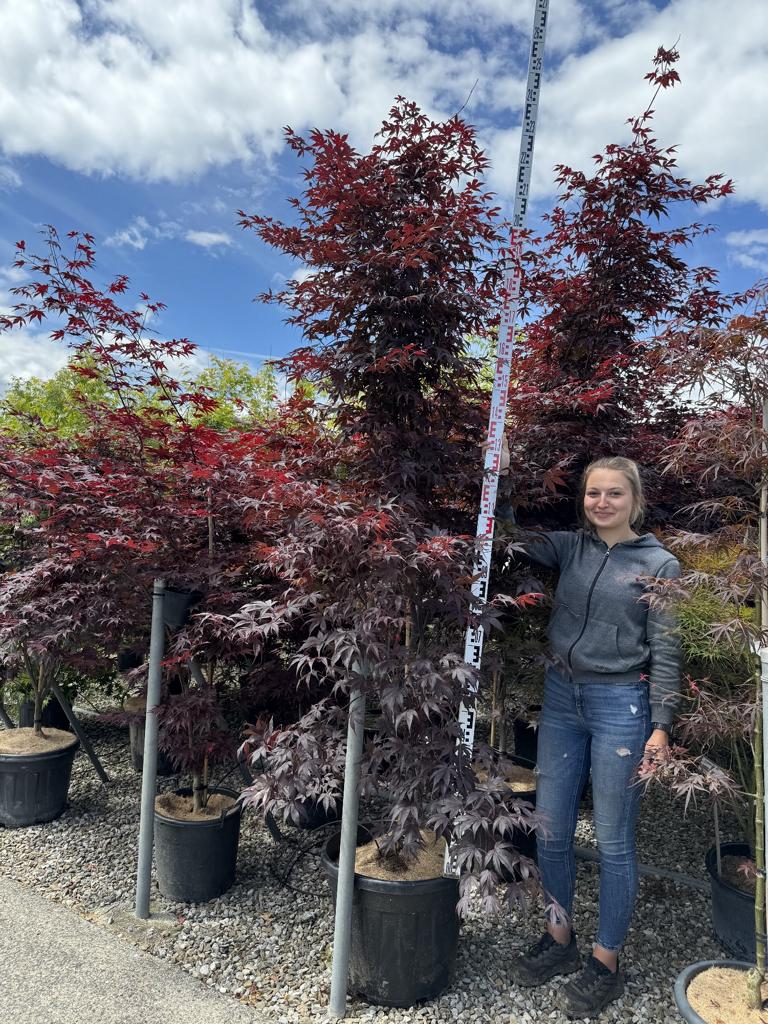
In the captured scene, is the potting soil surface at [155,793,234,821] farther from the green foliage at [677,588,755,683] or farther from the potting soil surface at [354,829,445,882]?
the green foliage at [677,588,755,683]

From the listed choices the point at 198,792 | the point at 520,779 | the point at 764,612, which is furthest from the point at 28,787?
the point at 764,612

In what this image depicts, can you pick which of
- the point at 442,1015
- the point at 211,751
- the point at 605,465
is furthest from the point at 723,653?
the point at 211,751

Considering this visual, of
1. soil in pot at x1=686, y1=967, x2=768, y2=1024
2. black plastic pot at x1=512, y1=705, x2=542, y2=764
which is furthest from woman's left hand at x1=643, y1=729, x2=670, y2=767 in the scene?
black plastic pot at x1=512, y1=705, x2=542, y2=764

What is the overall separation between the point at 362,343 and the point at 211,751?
6.21 feet

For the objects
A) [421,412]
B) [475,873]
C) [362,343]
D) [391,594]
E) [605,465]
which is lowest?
[475,873]

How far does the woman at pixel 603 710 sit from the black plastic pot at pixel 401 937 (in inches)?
13.6

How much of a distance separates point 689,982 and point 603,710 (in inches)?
33.1

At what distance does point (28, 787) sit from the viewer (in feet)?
11.9

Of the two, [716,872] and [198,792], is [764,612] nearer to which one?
[716,872]

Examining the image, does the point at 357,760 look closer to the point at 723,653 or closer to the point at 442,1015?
the point at 442,1015

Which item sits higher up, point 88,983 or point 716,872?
point 716,872

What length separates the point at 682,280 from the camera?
3.56 meters

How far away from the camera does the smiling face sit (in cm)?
229

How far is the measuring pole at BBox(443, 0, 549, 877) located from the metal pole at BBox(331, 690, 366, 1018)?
0.36m
